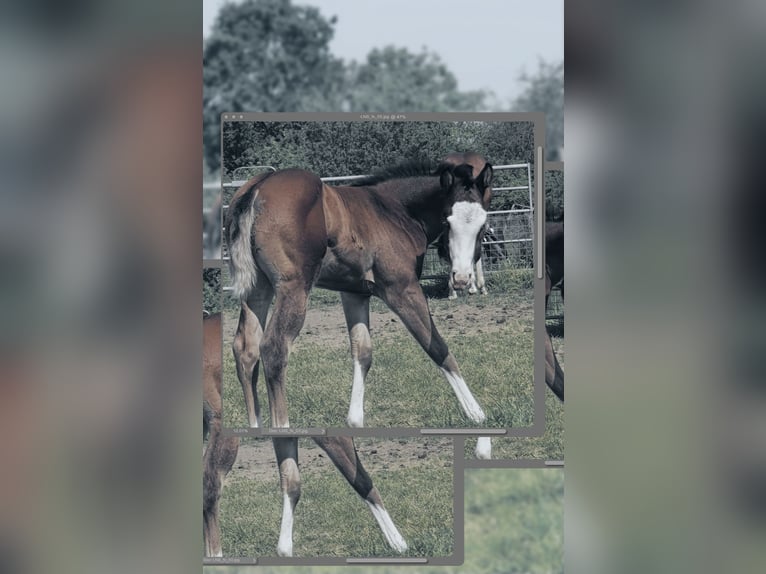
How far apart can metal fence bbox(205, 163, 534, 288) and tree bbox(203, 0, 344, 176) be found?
22354 millimetres

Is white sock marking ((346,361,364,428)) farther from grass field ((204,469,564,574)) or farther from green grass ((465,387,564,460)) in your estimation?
grass field ((204,469,564,574))

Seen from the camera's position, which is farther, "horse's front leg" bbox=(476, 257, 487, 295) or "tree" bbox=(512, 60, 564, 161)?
"tree" bbox=(512, 60, 564, 161)

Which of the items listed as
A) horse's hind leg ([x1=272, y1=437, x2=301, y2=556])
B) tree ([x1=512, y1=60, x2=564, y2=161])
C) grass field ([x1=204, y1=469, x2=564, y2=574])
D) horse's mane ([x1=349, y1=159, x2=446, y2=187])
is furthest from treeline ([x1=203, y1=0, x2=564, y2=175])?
horse's mane ([x1=349, y1=159, x2=446, y2=187])

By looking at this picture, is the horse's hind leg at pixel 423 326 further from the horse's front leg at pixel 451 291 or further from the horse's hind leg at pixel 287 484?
the horse's hind leg at pixel 287 484

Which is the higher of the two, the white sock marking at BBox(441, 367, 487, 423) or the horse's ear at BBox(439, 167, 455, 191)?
the horse's ear at BBox(439, 167, 455, 191)

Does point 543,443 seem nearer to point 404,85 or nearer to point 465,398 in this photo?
point 465,398

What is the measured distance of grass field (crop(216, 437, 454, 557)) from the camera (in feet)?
11.5

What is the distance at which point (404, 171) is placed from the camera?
324cm

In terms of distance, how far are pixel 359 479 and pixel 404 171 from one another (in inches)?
39.5
